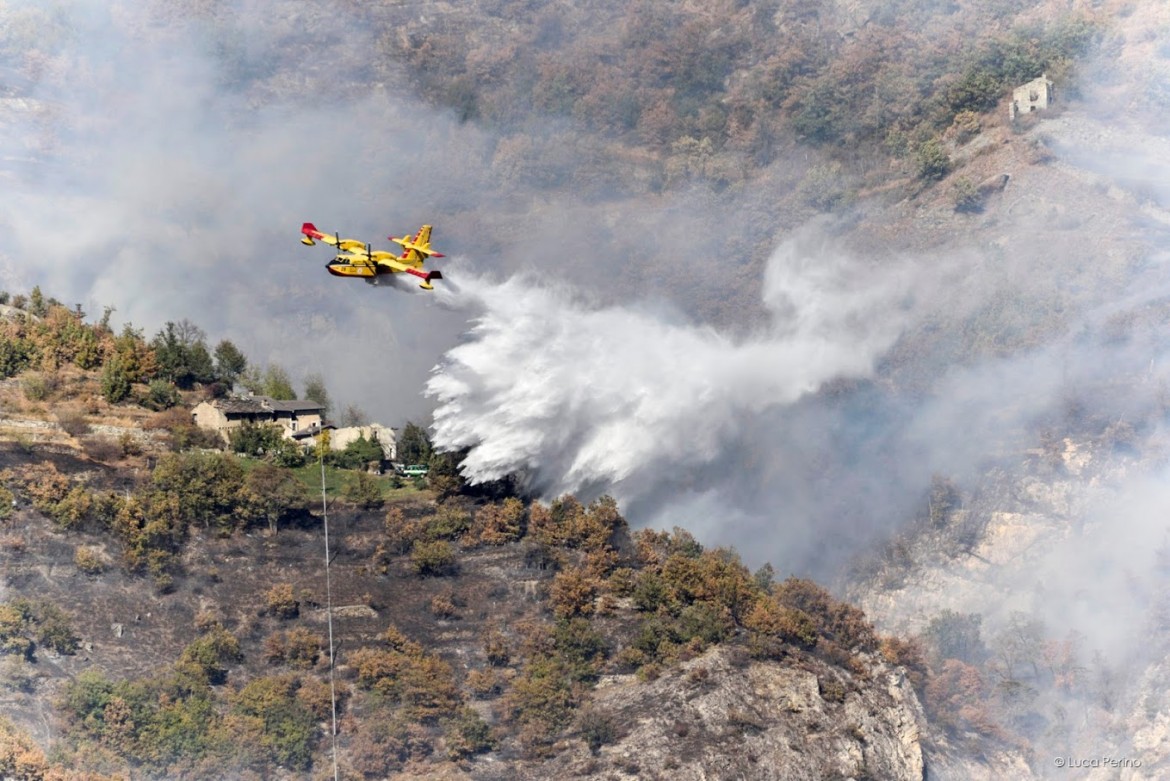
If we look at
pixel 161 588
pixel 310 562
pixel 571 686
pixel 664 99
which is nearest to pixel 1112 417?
pixel 571 686

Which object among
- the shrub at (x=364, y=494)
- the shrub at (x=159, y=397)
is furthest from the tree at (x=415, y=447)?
the shrub at (x=159, y=397)

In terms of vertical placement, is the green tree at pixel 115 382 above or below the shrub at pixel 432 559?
above

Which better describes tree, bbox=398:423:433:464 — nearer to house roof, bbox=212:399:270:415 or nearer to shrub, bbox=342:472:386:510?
shrub, bbox=342:472:386:510

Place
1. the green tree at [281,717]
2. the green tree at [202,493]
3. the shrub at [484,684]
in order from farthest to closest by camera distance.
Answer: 1. the green tree at [202,493]
2. the shrub at [484,684]
3. the green tree at [281,717]

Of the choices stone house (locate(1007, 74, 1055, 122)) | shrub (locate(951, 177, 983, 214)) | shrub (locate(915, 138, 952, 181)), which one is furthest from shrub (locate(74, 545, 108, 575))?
stone house (locate(1007, 74, 1055, 122))

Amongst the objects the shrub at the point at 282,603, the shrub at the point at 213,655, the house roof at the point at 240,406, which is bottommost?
the shrub at the point at 213,655

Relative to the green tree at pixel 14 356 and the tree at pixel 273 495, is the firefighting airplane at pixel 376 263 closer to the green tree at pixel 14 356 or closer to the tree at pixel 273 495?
the tree at pixel 273 495
